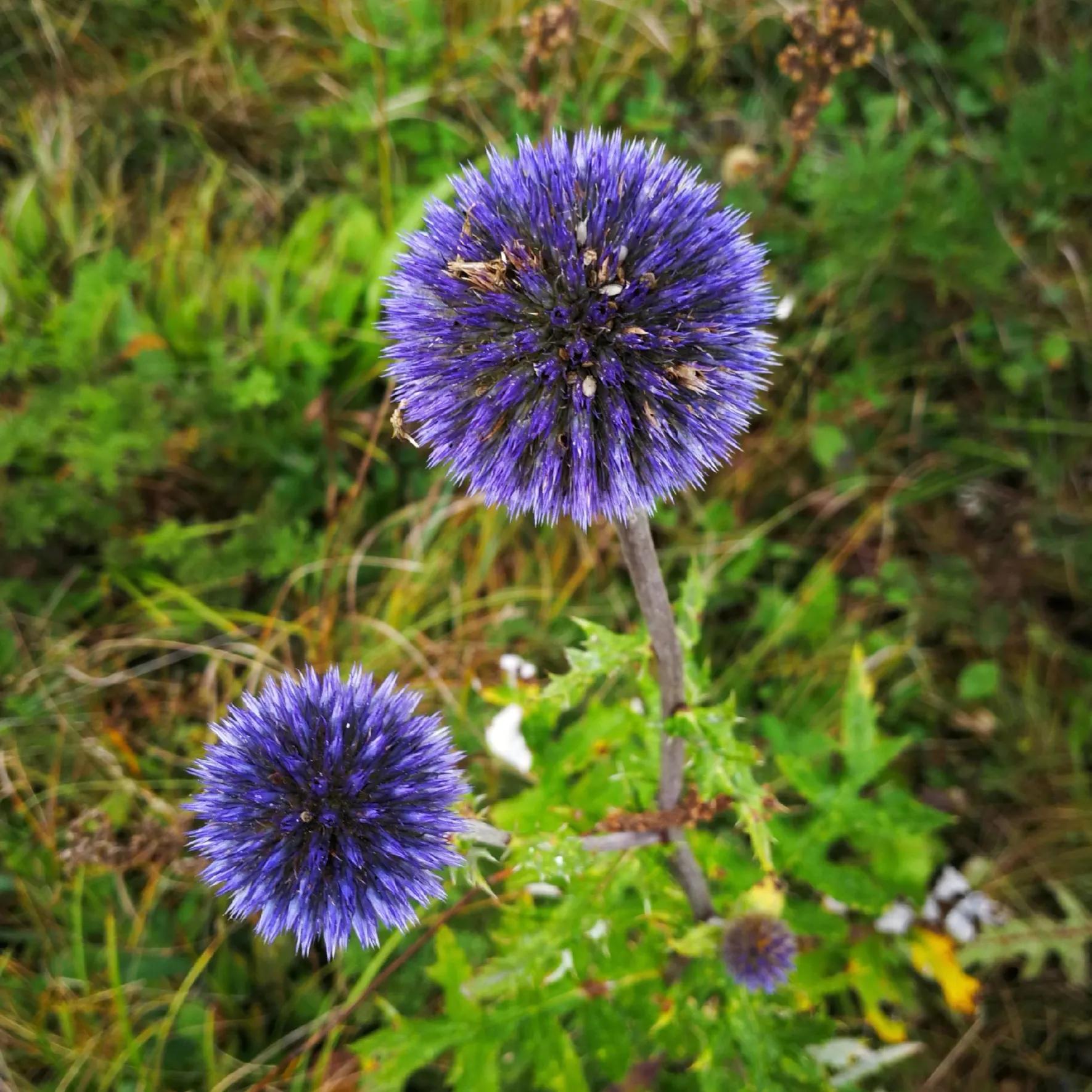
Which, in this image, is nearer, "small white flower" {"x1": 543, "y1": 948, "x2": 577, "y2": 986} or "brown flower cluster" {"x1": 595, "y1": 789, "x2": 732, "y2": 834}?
"brown flower cluster" {"x1": 595, "y1": 789, "x2": 732, "y2": 834}

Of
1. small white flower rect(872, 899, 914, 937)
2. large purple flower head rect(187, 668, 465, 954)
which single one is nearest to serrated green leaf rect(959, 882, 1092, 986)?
small white flower rect(872, 899, 914, 937)

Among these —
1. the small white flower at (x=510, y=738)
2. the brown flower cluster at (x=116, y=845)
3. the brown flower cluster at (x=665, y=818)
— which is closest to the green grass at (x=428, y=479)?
the brown flower cluster at (x=116, y=845)

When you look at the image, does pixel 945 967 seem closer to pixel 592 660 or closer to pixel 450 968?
pixel 450 968

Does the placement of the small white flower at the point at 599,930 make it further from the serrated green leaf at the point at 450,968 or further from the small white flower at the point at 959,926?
the small white flower at the point at 959,926

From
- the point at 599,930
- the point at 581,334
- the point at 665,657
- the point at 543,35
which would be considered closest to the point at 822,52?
the point at 543,35

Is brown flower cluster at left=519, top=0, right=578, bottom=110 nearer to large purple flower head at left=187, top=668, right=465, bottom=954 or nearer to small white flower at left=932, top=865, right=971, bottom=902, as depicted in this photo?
large purple flower head at left=187, top=668, right=465, bottom=954

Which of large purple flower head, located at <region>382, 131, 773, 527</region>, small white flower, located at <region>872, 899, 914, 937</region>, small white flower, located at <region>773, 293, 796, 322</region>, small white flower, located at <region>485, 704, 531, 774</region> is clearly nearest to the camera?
large purple flower head, located at <region>382, 131, 773, 527</region>
